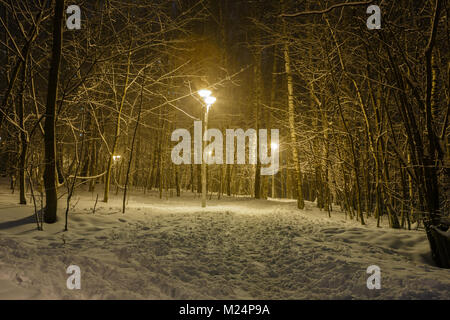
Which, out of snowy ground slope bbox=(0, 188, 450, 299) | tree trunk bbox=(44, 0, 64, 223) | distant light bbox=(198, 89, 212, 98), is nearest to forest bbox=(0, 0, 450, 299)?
tree trunk bbox=(44, 0, 64, 223)

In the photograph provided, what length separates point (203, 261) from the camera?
11.3ft

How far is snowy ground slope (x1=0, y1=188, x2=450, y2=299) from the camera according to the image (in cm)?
239

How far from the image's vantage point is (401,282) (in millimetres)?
2553

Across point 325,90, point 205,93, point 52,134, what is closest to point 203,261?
point 52,134

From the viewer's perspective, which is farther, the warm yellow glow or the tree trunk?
the warm yellow glow

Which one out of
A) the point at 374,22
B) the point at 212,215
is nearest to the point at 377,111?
the point at 374,22

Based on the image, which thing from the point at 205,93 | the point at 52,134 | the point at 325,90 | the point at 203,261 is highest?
the point at 205,93

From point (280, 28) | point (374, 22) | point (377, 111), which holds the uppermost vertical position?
point (280, 28)

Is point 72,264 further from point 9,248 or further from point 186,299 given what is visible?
point 186,299

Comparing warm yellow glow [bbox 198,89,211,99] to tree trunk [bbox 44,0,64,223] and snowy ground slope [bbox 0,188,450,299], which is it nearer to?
tree trunk [bbox 44,0,64,223]

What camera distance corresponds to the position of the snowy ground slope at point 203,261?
7.84 feet

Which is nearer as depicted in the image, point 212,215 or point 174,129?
point 212,215

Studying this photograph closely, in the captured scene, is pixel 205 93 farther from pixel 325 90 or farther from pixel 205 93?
pixel 325 90
